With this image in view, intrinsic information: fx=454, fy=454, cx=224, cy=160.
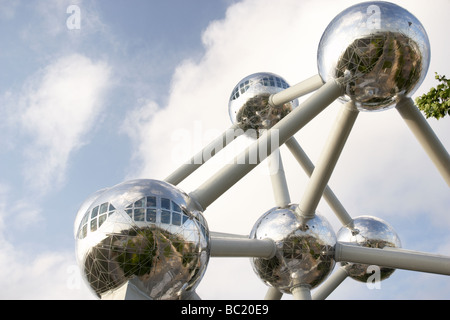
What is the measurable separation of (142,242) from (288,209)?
4.33 meters

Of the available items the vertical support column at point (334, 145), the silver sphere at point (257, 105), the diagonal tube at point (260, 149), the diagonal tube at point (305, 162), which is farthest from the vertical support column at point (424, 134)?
the silver sphere at point (257, 105)

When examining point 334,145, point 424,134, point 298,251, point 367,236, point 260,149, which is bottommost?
point 298,251

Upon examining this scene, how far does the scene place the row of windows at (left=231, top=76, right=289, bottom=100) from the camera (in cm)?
1139

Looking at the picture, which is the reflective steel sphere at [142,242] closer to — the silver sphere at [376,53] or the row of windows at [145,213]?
the row of windows at [145,213]

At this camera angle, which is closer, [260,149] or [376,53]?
[260,149]

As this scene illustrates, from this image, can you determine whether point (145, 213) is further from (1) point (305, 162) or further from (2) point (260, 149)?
(1) point (305, 162)

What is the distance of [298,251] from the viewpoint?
7.98 m

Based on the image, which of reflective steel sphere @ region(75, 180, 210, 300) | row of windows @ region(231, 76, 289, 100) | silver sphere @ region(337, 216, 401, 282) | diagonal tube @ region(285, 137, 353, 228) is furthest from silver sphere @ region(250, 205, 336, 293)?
row of windows @ region(231, 76, 289, 100)

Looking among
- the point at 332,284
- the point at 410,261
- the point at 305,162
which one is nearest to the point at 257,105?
the point at 305,162

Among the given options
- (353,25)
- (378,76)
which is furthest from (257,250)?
(353,25)

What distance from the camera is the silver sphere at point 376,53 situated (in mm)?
6730

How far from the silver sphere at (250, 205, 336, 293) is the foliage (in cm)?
309

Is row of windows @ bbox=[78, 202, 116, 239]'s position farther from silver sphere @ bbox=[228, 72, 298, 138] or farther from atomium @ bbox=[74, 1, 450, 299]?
silver sphere @ bbox=[228, 72, 298, 138]

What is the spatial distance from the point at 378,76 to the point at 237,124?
5.08m
